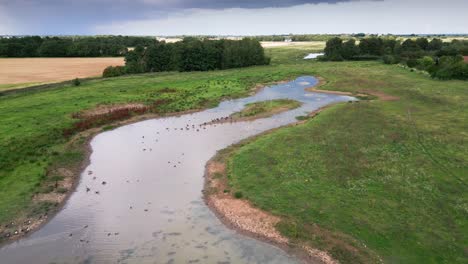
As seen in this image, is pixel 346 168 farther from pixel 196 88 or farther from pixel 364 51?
pixel 364 51

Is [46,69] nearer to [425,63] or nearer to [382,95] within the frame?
[382,95]

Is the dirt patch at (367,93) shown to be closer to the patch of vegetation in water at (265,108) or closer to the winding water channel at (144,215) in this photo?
the patch of vegetation in water at (265,108)

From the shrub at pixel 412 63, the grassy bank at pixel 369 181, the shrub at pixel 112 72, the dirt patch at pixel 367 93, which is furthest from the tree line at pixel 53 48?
the grassy bank at pixel 369 181

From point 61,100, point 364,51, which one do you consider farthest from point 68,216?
point 364,51

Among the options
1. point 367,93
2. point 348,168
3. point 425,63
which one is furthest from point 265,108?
point 425,63

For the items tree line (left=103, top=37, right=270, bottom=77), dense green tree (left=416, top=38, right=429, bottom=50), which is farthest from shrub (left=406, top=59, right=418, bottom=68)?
tree line (left=103, top=37, right=270, bottom=77)
